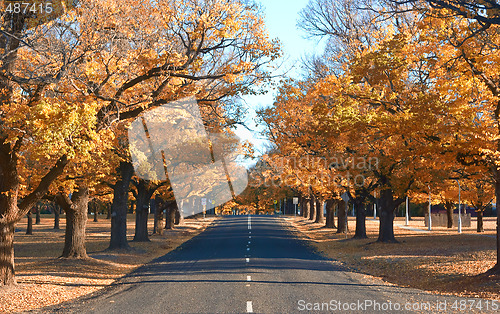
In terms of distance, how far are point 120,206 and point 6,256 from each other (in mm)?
13540

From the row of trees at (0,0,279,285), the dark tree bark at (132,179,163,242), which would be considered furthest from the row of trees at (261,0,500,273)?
the dark tree bark at (132,179,163,242)

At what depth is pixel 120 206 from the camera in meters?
28.7

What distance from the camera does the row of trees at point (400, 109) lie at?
16.1 m

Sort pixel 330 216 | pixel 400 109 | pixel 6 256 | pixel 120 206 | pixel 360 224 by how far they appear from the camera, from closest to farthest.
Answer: pixel 6 256 < pixel 400 109 < pixel 120 206 < pixel 360 224 < pixel 330 216

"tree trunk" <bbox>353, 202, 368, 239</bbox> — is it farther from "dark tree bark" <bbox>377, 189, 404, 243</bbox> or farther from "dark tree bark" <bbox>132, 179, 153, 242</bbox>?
"dark tree bark" <bbox>132, 179, 153, 242</bbox>

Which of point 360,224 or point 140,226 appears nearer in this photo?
point 140,226

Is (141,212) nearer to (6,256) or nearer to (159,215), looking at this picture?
(159,215)

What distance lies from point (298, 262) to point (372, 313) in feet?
38.1

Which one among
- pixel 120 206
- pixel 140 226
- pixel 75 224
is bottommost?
pixel 140 226

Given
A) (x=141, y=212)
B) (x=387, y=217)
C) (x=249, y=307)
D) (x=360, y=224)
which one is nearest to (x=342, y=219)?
(x=360, y=224)

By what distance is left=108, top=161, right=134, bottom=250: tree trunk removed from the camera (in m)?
28.2

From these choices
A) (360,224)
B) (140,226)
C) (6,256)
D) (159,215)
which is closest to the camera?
(6,256)

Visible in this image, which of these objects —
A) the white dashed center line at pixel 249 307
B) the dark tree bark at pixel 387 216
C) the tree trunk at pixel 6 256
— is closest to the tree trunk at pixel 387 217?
the dark tree bark at pixel 387 216

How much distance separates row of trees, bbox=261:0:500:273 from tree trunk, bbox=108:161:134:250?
9.68m
